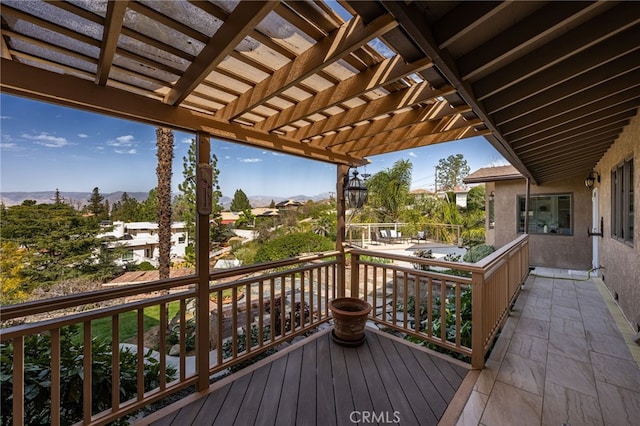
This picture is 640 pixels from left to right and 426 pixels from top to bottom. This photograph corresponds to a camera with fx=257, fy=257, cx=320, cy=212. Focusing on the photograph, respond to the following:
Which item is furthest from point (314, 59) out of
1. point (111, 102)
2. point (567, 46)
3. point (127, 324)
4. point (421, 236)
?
point (421, 236)

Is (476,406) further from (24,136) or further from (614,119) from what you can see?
(24,136)

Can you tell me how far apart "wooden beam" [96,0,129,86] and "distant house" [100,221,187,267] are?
6314 millimetres

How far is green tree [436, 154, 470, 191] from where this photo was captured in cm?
2559

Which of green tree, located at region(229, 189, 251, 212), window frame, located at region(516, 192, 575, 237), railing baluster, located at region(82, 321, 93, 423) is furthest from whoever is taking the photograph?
green tree, located at region(229, 189, 251, 212)

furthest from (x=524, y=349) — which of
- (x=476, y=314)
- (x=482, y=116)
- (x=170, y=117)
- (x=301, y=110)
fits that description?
(x=170, y=117)

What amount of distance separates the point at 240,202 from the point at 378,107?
10.4m

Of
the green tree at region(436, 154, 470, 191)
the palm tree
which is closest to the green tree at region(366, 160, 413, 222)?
the green tree at region(436, 154, 470, 191)

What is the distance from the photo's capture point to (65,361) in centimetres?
189

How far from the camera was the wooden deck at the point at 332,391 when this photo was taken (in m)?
1.92

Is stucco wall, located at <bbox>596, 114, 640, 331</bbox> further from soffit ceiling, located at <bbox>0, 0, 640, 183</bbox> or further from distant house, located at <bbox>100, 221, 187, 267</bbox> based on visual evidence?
distant house, located at <bbox>100, 221, 187, 267</bbox>

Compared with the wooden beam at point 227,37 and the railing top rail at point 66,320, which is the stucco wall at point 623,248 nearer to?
the wooden beam at point 227,37

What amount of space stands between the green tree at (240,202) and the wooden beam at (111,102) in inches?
362

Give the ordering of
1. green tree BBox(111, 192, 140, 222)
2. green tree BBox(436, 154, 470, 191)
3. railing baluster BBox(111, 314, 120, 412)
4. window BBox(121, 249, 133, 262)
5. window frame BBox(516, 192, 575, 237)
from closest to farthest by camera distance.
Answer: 1. railing baluster BBox(111, 314, 120, 412)
2. window frame BBox(516, 192, 575, 237)
3. green tree BBox(111, 192, 140, 222)
4. window BBox(121, 249, 133, 262)
5. green tree BBox(436, 154, 470, 191)

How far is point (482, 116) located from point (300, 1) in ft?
5.49
